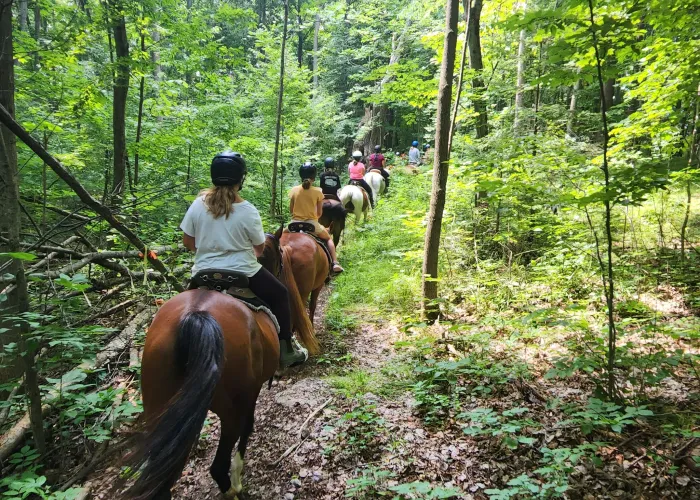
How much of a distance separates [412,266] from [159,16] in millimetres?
8153

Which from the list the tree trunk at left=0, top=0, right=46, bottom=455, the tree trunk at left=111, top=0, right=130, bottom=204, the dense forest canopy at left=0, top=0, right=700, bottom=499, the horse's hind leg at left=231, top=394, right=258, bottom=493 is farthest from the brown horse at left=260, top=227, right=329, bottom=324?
the tree trunk at left=111, top=0, right=130, bottom=204

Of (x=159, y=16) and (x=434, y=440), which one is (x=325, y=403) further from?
(x=159, y=16)

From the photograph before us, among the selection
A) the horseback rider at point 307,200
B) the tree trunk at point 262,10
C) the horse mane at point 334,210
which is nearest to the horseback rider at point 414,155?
the horse mane at point 334,210

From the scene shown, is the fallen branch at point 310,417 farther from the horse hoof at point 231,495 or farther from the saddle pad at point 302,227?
the saddle pad at point 302,227

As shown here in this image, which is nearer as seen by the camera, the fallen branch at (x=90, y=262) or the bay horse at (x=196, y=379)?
Result: the bay horse at (x=196, y=379)

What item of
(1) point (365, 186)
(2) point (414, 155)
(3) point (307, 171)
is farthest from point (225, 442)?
(2) point (414, 155)

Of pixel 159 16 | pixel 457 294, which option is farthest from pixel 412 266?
pixel 159 16

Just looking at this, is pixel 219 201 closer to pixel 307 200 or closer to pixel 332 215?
pixel 307 200

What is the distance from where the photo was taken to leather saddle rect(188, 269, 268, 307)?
316 centimetres

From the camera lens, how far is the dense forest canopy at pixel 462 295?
9.71 feet

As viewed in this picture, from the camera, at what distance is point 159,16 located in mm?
8555

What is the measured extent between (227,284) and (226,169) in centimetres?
99

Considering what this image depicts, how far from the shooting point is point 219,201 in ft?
10.4

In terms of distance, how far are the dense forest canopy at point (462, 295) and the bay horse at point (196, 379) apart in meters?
0.29
